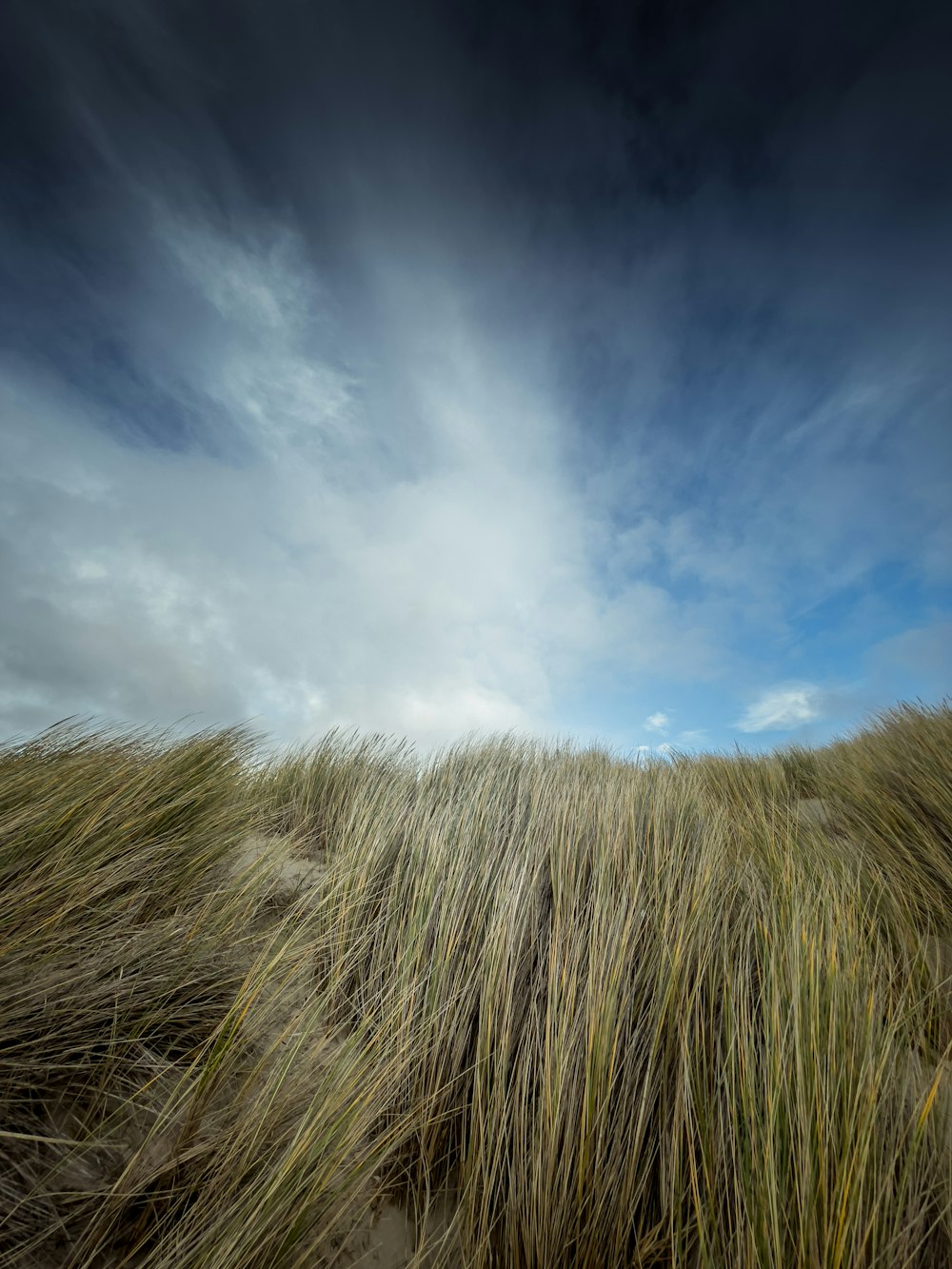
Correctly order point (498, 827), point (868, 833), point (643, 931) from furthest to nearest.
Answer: point (868, 833), point (498, 827), point (643, 931)

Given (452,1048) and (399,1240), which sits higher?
(452,1048)

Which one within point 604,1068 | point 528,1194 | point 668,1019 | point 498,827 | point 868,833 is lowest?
point 528,1194

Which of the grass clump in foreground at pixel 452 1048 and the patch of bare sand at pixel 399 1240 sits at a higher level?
the grass clump in foreground at pixel 452 1048

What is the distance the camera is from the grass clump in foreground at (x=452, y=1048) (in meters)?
1.18

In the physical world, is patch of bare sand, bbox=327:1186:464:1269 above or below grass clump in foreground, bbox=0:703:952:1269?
below

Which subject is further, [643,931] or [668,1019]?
[643,931]

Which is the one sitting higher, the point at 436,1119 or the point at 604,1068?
the point at 604,1068

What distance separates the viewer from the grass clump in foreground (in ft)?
3.89

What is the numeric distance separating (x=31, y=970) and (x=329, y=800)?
7.56ft

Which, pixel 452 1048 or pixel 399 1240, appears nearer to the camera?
pixel 399 1240

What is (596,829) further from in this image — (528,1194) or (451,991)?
(528,1194)

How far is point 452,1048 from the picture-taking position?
1698 millimetres

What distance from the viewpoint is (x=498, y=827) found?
9.39ft

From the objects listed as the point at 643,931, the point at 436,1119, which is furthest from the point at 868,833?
the point at 436,1119
